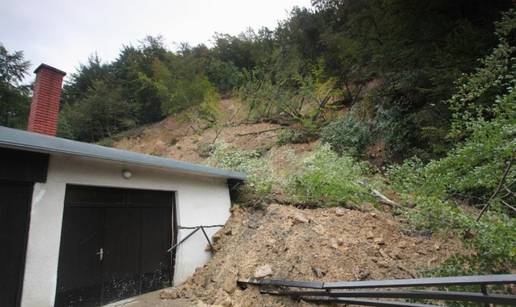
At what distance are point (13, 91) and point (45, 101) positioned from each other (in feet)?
39.7

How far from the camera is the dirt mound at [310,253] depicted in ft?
13.0

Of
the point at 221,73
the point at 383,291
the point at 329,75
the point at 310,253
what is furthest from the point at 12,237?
the point at 221,73

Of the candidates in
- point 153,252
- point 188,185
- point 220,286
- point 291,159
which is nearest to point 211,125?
point 291,159

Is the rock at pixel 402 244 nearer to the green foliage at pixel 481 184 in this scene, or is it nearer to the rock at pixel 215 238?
the green foliage at pixel 481 184

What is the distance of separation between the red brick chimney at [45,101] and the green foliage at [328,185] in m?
5.75

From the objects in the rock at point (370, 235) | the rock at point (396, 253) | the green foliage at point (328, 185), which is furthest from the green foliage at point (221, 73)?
the rock at point (396, 253)

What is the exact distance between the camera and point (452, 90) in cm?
580

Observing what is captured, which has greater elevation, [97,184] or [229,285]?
[97,184]

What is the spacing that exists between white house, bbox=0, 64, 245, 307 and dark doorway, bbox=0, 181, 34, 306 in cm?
1

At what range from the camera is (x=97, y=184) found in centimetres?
429

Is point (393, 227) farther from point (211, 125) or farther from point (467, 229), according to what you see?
point (211, 125)

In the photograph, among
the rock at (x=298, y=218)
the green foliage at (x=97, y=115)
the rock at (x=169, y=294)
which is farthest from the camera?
the green foliage at (x=97, y=115)

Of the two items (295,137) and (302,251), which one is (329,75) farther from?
(302,251)

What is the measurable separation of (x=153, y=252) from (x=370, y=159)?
6828mm
